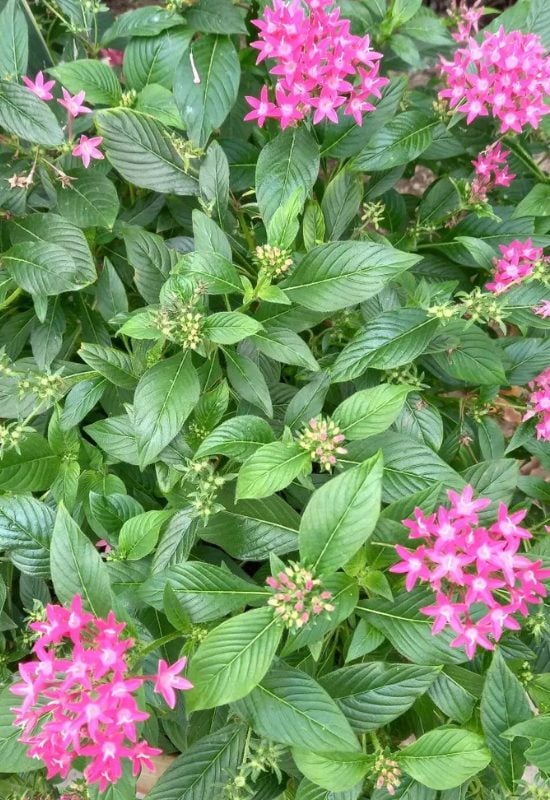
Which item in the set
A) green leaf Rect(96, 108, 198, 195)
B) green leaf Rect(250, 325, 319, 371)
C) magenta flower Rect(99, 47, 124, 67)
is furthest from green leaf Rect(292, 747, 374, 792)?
magenta flower Rect(99, 47, 124, 67)

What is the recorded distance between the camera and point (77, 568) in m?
1.02

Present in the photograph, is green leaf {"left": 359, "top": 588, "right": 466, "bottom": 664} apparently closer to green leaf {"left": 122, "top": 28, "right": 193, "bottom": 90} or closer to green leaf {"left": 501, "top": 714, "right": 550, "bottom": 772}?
green leaf {"left": 501, "top": 714, "right": 550, "bottom": 772}

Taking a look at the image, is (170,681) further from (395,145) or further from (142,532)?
(395,145)

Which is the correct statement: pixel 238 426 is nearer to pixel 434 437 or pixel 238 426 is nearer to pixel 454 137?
pixel 434 437

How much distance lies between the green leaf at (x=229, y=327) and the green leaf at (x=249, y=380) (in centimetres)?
11

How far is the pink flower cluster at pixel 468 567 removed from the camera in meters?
0.99

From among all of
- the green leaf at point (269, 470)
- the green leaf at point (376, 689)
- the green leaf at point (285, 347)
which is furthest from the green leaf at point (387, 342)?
the green leaf at point (376, 689)

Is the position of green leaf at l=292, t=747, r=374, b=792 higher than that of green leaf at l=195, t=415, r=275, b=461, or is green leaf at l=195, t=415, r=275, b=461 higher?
green leaf at l=195, t=415, r=275, b=461

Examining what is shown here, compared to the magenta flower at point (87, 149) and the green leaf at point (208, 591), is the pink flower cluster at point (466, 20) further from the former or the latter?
the green leaf at point (208, 591)

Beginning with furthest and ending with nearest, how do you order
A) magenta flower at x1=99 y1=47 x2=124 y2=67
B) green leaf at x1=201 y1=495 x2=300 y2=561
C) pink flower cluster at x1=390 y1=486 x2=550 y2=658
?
magenta flower at x1=99 y1=47 x2=124 y2=67, green leaf at x1=201 y1=495 x2=300 y2=561, pink flower cluster at x1=390 y1=486 x2=550 y2=658

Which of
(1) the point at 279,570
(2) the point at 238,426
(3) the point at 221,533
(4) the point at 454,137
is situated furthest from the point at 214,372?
(4) the point at 454,137

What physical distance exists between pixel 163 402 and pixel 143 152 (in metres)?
0.58

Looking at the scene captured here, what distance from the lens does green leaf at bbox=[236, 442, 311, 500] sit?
1.03 meters

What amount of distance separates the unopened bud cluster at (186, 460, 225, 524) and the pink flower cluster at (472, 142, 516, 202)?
92 centimetres
